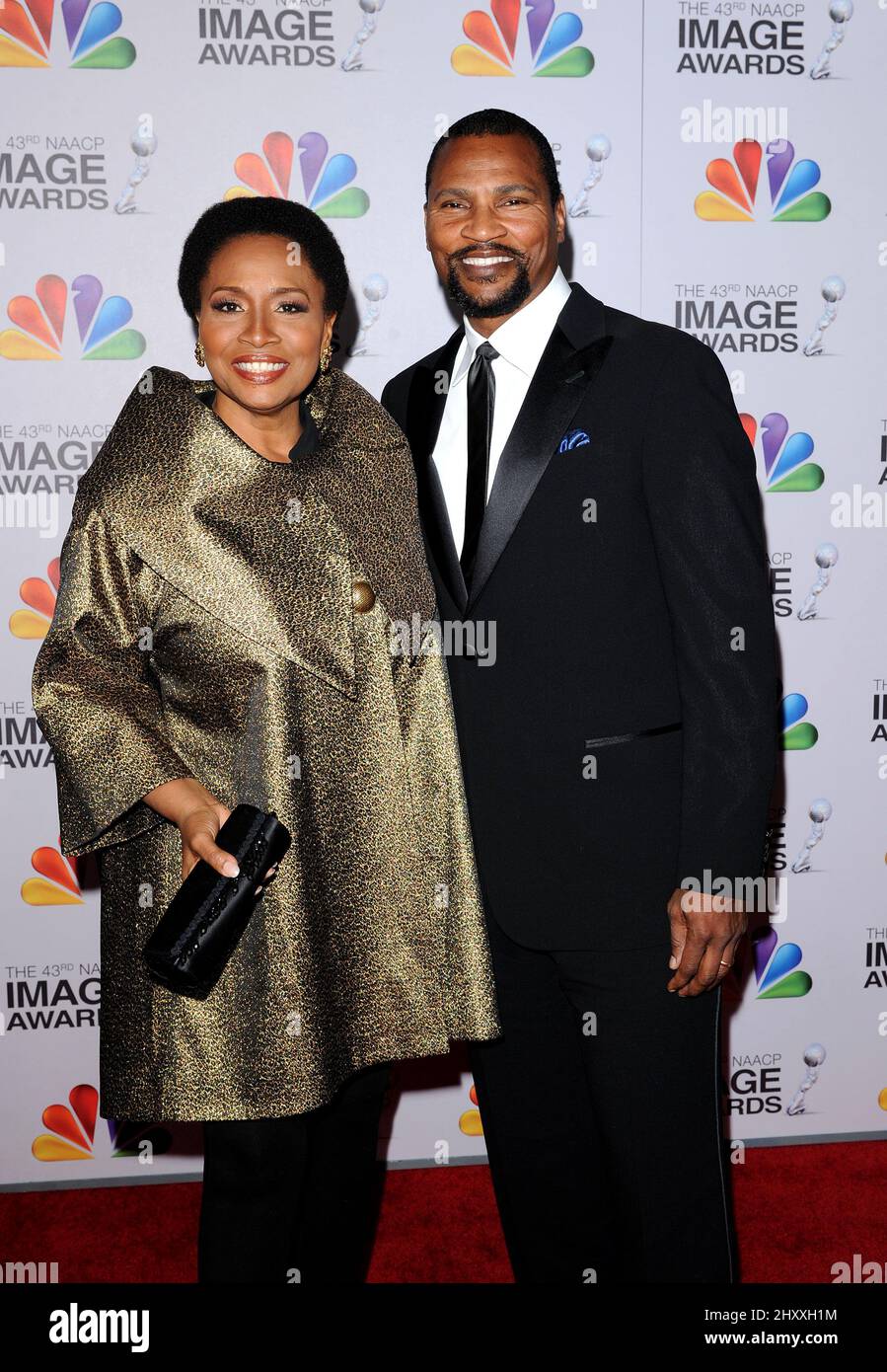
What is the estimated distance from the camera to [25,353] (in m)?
2.96

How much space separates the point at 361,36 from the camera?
2900mm

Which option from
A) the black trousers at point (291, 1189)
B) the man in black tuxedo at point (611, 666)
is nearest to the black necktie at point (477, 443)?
the man in black tuxedo at point (611, 666)

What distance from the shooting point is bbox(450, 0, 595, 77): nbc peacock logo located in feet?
9.55

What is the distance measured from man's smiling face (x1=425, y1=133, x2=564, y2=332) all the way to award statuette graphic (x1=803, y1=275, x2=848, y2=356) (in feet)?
4.00

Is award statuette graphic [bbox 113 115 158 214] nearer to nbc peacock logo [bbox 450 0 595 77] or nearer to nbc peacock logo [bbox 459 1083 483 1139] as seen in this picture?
nbc peacock logo [bbox 450 0 595 77]

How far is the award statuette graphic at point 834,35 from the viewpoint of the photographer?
2996mm

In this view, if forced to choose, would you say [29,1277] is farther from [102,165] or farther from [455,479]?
[102,165]

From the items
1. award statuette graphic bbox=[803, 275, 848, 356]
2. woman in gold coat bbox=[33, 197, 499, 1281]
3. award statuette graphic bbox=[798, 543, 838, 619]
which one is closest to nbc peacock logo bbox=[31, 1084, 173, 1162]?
woman in gold coat bbox=[33, 197, 499, 1281]

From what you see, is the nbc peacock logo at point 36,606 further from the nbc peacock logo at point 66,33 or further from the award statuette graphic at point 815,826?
the award statuette graphic at point 815,826

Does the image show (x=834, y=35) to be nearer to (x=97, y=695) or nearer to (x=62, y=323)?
(x=62, y=323)

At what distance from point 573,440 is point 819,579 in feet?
4.60

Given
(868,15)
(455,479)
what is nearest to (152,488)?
(455,479)

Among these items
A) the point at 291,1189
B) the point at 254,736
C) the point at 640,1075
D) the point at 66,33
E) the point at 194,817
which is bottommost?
the point at 291,1189

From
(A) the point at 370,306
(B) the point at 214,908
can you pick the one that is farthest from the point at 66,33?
(B) the point at 214,908
